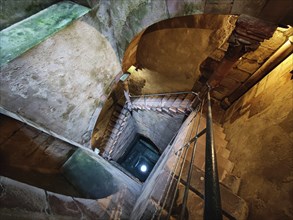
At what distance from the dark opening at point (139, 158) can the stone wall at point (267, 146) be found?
734 centimetres

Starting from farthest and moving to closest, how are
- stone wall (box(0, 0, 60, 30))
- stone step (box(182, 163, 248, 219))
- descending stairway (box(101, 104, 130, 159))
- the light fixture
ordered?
the light fixture, descending stairway (box(101, 104, 130, 159)), stone wall (box(0, 0, 60, 30)), stone step (box(182, 163, 248, 219))

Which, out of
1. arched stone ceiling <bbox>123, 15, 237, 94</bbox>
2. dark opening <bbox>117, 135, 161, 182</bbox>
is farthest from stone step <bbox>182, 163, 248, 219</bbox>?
dark opening <bbox>117, 135, 161, 182</bbox>

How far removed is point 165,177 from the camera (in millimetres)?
2920

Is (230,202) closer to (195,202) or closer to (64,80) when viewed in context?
(195,202)

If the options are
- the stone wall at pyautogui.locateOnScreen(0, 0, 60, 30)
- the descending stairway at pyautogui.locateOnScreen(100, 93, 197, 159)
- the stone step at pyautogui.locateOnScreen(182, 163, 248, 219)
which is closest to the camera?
the stone step at pyautogui.locateOnScreen(182, 163, 248, 219)

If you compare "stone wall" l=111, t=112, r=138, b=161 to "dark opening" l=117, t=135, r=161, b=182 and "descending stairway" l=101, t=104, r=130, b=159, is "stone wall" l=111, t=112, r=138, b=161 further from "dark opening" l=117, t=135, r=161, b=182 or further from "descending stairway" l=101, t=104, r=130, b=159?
"dark opening" l=117, t=135, r=161, b=182

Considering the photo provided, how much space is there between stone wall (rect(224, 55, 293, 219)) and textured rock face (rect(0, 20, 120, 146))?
3.73 metres

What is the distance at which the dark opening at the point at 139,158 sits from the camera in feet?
38.6

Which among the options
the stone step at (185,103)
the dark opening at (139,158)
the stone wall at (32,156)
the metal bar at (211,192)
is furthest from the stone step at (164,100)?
the metal bar at (211,192)

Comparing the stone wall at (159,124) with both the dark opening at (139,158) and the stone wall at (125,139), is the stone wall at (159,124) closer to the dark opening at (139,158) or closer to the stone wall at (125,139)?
the stone wall at (125,139)

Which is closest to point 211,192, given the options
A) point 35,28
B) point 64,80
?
point 64,80

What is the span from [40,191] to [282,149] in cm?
401

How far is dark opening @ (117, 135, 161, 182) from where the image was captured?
11.8 meters

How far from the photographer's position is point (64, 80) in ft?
12.9
